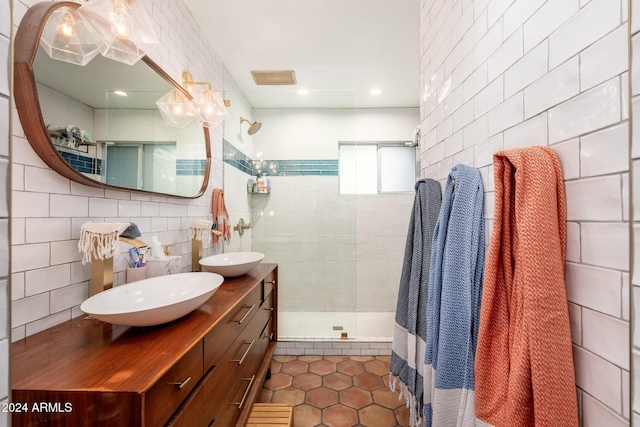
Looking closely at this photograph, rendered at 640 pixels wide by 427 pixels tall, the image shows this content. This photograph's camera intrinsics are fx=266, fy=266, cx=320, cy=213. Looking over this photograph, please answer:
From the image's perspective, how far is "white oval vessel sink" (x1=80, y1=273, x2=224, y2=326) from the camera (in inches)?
30.9

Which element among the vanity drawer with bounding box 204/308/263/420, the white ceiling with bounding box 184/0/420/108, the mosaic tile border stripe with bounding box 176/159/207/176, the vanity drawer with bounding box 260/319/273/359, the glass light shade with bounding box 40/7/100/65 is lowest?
the vanity drawer with bounding box 260/319/273/359

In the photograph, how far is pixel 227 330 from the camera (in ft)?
→ 3.61

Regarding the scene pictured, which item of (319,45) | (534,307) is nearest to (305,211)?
(319,45)

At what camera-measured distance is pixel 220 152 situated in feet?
7.59

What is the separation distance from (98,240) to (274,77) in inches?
80.7

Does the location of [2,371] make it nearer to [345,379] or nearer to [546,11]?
[546,11]

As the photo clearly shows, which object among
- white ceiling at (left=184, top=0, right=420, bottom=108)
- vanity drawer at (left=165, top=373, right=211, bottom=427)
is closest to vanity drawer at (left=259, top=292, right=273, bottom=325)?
vanity drawer at (left=165, top=373, right=211, bottom=427)

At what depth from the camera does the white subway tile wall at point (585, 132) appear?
469 millimetres

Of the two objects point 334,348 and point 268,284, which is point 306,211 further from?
point 334,348

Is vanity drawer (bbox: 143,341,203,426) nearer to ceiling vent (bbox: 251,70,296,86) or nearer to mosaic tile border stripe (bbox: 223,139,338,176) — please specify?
mosaic tile border stripe (bbox: 223,139,338,176)

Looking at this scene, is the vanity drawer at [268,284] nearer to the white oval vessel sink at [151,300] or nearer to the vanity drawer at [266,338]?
the vanity drawer at [266,338]

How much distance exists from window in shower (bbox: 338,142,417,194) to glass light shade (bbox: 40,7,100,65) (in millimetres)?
2428

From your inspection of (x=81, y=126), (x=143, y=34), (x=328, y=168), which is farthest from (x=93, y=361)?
(x=328, y=168)

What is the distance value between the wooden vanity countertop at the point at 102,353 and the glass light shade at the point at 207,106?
1.27 metres
